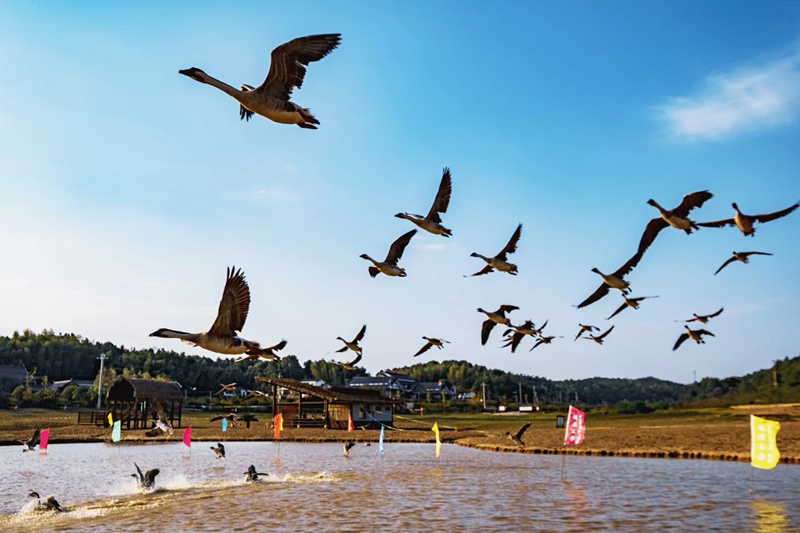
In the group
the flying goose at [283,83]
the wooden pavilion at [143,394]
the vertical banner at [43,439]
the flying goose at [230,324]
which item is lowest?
the vertical banner at [43,439]

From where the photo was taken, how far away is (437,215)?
17391 mm

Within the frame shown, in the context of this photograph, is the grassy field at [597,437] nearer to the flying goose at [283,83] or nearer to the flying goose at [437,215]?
the flying goose at [437,215]

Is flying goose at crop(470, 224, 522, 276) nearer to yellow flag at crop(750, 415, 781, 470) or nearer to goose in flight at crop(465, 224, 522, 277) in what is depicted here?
goose in flight at crop(465, 224, 522, 277)

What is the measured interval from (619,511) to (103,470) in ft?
71.5

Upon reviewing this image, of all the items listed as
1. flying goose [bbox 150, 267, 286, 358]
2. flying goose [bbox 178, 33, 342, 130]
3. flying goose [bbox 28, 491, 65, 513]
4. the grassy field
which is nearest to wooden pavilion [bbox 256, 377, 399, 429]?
the grassy field

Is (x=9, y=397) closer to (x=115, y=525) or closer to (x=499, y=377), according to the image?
(x=115, y=525)

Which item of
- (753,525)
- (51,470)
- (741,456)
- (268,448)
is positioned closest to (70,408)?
(268,448)

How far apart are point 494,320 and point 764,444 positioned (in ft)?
27.2

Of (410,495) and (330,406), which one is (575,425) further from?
(330,406)

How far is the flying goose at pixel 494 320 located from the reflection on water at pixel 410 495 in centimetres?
502

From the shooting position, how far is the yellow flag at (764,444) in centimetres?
1845

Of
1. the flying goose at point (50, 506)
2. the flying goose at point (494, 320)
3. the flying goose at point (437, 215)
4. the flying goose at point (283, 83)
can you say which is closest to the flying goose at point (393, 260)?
the flying goose at point (437, 215)

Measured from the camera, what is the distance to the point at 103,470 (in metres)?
28.6

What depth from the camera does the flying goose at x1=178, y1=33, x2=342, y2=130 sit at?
10.6 m
